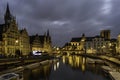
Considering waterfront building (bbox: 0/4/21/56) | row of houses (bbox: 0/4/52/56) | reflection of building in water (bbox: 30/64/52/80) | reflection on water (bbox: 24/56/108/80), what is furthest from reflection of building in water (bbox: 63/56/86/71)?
waterfront building (bbox: 0/4/21/56)

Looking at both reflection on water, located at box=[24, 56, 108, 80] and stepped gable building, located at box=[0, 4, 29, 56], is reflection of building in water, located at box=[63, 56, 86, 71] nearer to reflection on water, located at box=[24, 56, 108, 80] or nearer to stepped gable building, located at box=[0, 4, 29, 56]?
reflection on water, located at box=[24, 56, 108, 80]

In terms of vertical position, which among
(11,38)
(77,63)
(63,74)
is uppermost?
(11,38)

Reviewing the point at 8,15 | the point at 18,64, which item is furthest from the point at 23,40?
the point at 18,64

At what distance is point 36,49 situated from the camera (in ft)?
420

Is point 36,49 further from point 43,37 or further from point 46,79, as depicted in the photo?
point 46,79

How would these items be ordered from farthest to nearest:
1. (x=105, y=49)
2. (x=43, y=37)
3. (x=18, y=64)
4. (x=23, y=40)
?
1. (x=105, y=49)
2. (x=43, y=37)
3. (x=23, y=40)
4. (x=18, y=64)

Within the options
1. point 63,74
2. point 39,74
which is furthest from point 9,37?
point 63,74

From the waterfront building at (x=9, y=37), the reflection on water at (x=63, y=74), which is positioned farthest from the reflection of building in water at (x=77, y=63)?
the waterfront building at (x=9, y=37)

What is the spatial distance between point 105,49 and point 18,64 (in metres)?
134

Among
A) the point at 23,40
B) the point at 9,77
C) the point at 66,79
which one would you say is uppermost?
the point at 23,40

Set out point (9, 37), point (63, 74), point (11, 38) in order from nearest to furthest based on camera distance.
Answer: point (63, 74), point (9, 37), point (11, 38)

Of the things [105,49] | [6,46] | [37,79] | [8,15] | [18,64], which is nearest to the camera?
[37,79]

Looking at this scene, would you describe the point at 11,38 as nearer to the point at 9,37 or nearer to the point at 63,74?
the point at 9,37

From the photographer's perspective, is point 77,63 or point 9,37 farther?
point 77,63
